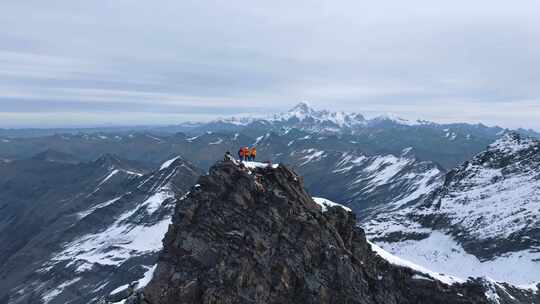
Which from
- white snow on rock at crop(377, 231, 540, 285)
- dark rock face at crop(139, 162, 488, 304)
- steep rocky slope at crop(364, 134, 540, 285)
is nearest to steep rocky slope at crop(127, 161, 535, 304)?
dark rock face at crop(139, 162, 488, 304)

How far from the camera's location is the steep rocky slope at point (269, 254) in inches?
1877

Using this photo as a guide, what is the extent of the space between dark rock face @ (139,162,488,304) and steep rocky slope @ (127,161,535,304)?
0.36 feet

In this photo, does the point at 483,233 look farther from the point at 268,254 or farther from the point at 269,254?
the point at 268,254

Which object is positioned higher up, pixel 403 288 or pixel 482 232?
pixel 403 288

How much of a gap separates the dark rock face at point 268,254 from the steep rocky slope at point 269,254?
0.36 ft

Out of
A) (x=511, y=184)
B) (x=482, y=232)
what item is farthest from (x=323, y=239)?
(x=511, y=184)

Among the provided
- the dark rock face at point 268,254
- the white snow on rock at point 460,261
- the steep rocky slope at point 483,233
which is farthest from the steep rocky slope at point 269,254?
the steep rocky slope at point 483,233

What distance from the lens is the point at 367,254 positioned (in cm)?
5947

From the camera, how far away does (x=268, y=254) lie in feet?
167

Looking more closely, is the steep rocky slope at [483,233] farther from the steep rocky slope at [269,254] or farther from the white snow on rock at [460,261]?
the steep rocky slope at [269,254]

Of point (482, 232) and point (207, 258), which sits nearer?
point (207, 258)

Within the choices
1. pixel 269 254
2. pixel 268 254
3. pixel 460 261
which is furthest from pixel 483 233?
pixel 268 254

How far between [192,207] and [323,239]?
16.5 metres

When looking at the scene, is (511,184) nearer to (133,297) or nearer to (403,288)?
(403,288)
